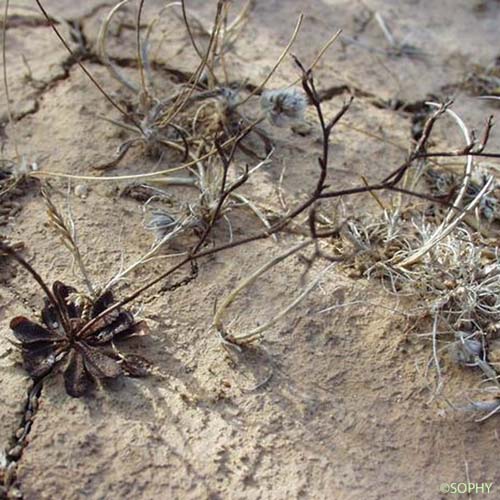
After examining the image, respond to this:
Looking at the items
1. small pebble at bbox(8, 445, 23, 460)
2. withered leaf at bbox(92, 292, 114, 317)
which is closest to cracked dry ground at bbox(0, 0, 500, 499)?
small pebble at bbox(8, 445, 23, 460)

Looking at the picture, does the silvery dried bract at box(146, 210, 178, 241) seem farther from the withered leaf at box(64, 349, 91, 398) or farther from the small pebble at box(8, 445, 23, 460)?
the small pebble at box(8, 445, 23, 460)

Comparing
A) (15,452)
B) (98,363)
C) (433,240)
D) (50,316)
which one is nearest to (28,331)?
(50,316)

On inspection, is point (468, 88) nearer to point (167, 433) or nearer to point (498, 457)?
point (498, 457)

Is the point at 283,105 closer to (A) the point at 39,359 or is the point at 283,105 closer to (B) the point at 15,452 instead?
(A) the point at 39,359

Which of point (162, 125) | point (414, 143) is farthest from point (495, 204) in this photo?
point (162, 125)

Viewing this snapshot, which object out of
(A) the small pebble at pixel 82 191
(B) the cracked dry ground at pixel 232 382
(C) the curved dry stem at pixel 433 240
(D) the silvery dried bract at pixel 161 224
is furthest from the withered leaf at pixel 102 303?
(C) the curved dry stem at pixel 433 240

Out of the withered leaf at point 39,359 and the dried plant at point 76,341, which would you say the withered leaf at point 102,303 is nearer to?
the dried plant at point 76,341

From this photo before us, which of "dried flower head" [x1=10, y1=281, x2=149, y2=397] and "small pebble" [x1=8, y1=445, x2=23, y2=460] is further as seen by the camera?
"dried flower head" [x1=10, y1=281, x2=149, y2=397]
